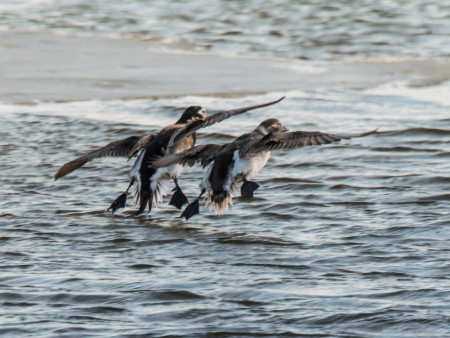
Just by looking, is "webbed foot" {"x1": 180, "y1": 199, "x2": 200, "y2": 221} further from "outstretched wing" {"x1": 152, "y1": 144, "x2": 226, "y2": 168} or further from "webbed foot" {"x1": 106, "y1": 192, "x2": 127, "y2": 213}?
"webbed foot" {"x1": 106, "y1": 192, "x2": 127, "y2": 213}

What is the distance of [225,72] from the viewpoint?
497 inches

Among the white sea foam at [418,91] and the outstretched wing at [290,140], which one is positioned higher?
the outstretched wing at [290,140]

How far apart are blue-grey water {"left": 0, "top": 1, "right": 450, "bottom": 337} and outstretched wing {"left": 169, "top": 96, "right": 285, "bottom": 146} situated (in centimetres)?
57

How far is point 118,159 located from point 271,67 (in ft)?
15.8

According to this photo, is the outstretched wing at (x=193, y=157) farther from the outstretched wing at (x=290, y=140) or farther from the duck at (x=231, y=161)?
the outstretched wing at (x=290, y=140)

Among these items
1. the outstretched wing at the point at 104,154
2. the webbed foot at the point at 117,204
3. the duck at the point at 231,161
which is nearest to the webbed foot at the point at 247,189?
the duck at the point at 231,161

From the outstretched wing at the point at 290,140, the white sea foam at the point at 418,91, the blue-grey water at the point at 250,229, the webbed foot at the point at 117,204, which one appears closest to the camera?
the blue-grey water at the point at 250,229

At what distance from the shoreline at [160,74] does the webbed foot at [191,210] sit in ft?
15.4

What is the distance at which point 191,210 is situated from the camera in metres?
6.67

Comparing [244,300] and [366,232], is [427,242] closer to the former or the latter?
[366,232]

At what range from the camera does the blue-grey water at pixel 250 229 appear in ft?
15.5

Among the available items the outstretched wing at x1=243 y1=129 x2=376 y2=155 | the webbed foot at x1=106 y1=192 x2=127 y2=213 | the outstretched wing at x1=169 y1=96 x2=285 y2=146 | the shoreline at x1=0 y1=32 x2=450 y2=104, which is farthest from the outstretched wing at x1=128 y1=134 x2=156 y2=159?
the shoreline at x1=0 y1=32 x2=450 y2=104

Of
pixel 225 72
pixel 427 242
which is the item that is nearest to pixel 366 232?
pixel 427 242

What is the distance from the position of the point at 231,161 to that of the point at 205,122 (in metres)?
0.34
